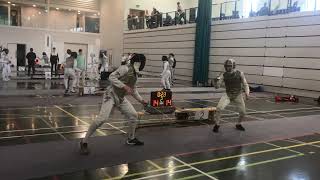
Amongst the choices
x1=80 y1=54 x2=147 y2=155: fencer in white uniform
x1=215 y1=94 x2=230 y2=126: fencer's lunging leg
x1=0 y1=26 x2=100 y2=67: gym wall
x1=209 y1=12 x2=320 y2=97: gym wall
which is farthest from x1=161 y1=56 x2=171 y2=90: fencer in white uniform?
x1=0 y1=26 x2=100 y2=67: gym wall

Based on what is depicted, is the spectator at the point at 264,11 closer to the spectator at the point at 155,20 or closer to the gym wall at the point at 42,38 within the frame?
the spectator at the point at 155,20

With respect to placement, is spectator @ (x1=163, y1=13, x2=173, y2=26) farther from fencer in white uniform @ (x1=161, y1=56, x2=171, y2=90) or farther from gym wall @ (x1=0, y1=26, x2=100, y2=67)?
fencer in white uniform @ (x1=161, y1=56, x2=171, y2=90)

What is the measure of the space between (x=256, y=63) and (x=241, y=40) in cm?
183

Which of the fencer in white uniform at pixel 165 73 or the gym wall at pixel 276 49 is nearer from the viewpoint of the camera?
the fencer in white uniform at pixel 165 73

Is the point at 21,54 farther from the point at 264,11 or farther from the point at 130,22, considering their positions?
the point at 264,11

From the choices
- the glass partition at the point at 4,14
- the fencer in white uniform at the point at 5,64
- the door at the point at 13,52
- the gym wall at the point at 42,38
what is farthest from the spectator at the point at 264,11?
the glass partition at the point at 4,14

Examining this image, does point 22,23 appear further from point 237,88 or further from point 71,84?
point 237,88

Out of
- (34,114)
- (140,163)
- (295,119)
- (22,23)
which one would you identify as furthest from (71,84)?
(22,23)

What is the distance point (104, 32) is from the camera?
36.4 meters

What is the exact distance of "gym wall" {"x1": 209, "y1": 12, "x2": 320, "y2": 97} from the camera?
16969 millimetres

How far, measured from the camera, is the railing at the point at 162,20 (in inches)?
958

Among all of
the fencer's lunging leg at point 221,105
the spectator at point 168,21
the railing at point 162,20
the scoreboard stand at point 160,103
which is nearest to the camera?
the fencer's lunging leg at point 221,105

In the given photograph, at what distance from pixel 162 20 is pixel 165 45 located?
78.4 inches

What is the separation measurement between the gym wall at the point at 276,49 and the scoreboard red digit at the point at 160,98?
10.6 m
